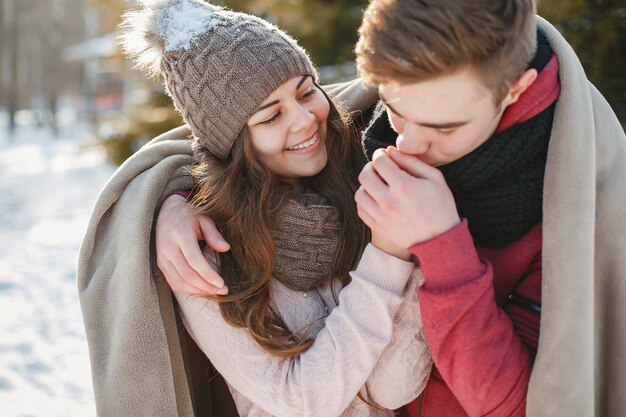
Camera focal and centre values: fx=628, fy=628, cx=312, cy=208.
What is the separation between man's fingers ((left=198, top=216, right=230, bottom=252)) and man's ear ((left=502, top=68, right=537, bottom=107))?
86 cm

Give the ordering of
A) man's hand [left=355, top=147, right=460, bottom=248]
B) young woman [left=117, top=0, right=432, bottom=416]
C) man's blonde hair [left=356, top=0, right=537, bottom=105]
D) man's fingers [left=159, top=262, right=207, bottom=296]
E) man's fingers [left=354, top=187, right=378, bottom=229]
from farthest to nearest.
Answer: man's fingers [left=159, top=262, right=207, bottom=296] < young woman [left=117, top=0, right=432, bottom=416] < man's fingers [left=354, top=187, right=378, bottom=229] < man's hand [left=355, top=147, right=460, bottom=248] < man's blonde hair [left=356, top=0, right=537, bottom=105]

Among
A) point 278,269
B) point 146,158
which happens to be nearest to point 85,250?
point 146,158

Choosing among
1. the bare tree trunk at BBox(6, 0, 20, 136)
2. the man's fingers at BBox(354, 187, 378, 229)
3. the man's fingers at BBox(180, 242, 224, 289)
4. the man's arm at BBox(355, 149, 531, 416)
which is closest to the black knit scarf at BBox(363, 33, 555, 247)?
the man's arm at BBox(355, 149, 531, 416)

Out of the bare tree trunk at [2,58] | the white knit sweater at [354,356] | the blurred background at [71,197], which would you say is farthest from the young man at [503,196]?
the bare tree trunk at [2,58]

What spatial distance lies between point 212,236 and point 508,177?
0.85 metres

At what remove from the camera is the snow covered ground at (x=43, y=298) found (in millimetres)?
3930

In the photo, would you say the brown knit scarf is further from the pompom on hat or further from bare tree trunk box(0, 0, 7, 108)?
bare tree trunk box(0, 0, 7, 108)

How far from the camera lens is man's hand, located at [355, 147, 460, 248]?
4.77ft

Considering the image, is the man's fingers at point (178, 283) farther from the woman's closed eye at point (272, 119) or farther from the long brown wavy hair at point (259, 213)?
the woman's closed eye at point (272, 119)

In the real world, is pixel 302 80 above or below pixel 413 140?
below

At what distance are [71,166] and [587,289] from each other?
47.0 ft

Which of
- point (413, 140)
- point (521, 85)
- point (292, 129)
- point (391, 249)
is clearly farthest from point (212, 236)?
point (521, 85)

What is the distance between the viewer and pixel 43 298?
5.58 metres

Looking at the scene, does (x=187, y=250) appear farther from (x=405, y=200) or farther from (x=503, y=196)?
(x=503, y=196)
